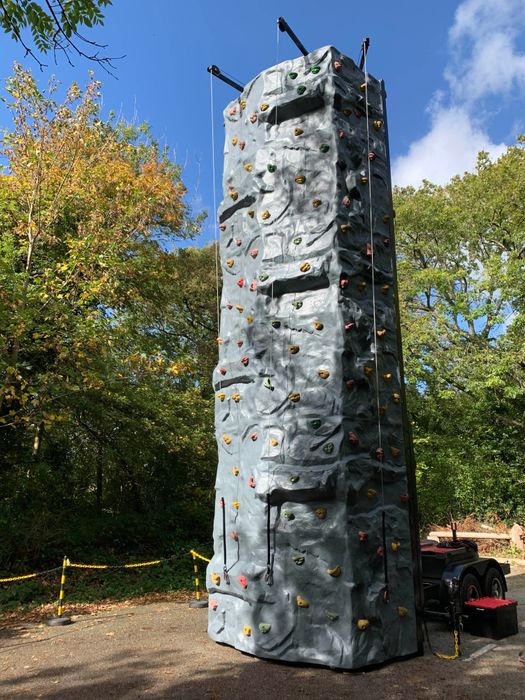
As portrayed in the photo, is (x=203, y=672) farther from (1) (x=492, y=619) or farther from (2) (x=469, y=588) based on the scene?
(2) (x=469, y=588)

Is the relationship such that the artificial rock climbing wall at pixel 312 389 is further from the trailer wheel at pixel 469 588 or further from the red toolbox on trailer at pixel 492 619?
the trailer wheel at pixel 469 588

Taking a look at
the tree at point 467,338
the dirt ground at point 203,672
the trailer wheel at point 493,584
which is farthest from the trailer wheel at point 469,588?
the tree at point 467,338

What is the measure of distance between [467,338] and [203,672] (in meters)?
13.3

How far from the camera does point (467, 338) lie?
54.0 feet

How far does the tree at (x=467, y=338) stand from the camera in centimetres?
1584

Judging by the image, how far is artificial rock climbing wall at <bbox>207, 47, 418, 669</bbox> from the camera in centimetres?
569

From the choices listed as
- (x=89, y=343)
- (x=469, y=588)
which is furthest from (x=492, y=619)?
(x=89, y=343)

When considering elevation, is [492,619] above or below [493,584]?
below

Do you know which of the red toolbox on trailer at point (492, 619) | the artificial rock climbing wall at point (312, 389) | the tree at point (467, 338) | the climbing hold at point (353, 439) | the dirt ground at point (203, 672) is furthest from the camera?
the tree at point (467, 338)

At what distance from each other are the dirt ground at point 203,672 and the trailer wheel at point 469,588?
1.58 feet

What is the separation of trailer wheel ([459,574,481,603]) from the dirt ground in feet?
1.58

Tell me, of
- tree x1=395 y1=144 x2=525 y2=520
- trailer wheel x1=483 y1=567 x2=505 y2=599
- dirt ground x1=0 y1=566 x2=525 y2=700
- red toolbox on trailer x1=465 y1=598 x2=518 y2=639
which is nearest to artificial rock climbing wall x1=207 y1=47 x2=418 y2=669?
dirt ground x1=0 y1=566 x2=525 y2=700

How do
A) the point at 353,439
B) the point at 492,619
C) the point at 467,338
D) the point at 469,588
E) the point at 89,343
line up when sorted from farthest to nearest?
the point at 467,338 → the point at 89,343 → the point at 469,588 → the point at 492,619 → the point at 353,439

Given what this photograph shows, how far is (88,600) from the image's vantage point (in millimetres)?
9164
